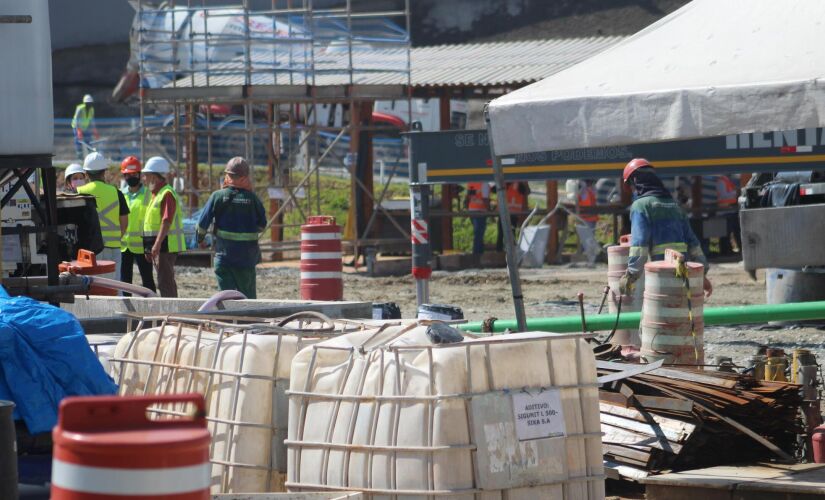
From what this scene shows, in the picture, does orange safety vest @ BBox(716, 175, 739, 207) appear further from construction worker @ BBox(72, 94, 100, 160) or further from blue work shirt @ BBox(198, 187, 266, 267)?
blue work shirt @ BBox(198, 187, 266, 267)

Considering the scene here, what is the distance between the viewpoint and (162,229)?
14.8 metres

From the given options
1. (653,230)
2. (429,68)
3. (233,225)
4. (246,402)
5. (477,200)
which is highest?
(429,68)

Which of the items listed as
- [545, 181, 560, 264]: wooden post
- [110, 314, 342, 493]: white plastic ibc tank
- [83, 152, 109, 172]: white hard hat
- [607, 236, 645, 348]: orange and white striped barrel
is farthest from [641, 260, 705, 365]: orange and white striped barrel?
[545, 181, 560, 264]: wooden post

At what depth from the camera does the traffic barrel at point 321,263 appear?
14828mm

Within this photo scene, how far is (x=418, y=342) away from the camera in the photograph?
5.93 meters

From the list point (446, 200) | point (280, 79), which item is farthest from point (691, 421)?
point (280, 79)

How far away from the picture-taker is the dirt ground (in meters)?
14.5

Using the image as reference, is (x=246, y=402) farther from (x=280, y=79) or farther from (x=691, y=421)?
(x=280, y=79)

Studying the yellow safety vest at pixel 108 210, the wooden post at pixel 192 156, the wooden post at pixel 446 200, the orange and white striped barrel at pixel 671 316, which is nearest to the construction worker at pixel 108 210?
the yellow safety vest at pixel 108 210

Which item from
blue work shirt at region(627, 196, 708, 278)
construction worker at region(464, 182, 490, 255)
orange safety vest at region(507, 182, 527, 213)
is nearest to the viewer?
blue work shirt at region(627, 196, 708, 278)

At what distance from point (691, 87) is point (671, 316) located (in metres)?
3.31

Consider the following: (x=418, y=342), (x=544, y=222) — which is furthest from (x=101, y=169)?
(x=544, y=222)

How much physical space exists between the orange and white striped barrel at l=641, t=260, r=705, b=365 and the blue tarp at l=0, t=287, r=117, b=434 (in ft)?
Result: 17.1

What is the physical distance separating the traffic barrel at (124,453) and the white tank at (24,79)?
4.84 m
